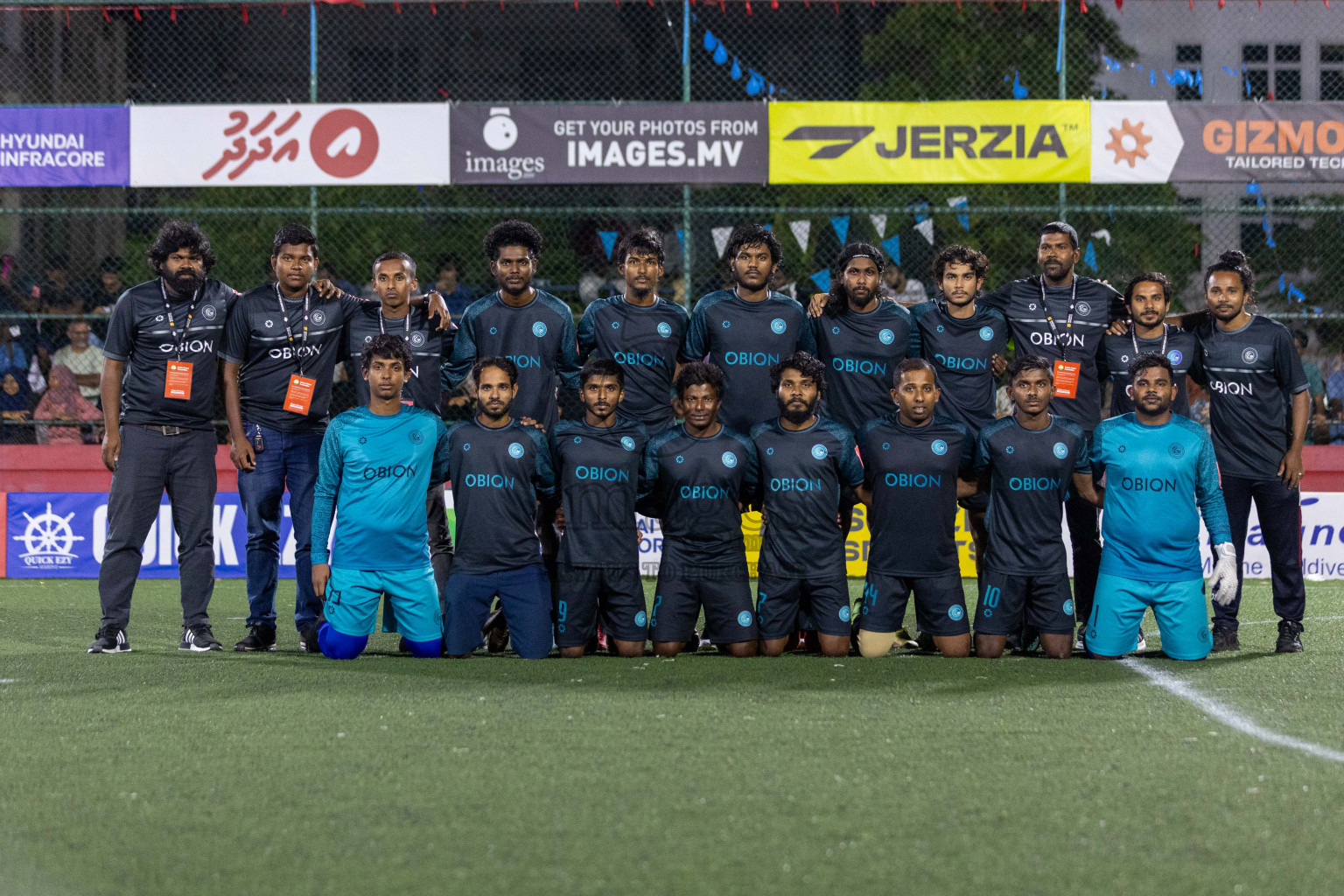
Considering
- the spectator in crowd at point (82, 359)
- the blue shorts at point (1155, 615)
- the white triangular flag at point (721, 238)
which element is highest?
the white triangular flag at point (721, 238)

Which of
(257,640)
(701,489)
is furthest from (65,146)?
(701,489)

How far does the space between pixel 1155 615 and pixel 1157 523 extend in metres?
0.42

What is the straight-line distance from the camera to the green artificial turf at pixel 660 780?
304cm

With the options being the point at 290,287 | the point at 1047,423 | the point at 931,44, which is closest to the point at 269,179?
the point at 290,287

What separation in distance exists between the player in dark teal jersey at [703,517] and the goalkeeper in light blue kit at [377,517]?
1.04m

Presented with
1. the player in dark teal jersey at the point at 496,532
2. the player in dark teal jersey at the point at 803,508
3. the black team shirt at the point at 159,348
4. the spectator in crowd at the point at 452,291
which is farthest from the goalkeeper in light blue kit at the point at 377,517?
the spectator in crowd at the point at 452,291

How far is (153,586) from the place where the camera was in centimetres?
1021

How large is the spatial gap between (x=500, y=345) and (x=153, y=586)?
487 cm

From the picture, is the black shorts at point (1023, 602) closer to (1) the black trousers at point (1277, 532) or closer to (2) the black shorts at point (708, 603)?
(1) the black trousers at point (1277, 532)

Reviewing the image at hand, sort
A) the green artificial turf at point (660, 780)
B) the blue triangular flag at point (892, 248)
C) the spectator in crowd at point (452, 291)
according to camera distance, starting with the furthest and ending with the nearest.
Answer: the blue triangular flag at point (892, 248) < the spectator in crowd at point (452, 291) < the green artificial turf at point (660, 780)

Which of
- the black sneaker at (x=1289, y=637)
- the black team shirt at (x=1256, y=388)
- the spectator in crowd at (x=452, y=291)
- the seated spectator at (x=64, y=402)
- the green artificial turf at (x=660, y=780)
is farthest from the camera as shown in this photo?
the spectator in crowd at (x=452, y=291)

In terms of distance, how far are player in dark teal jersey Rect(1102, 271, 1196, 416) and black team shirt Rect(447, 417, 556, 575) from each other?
9.36 feet

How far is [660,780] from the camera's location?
3830 millimetres

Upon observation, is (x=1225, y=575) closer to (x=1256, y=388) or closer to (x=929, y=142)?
(x=1256, y=388)
